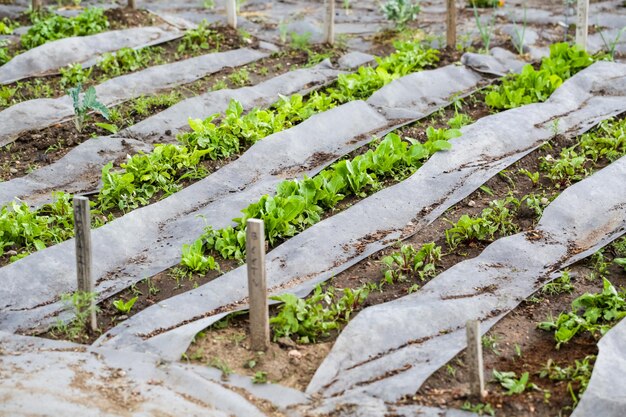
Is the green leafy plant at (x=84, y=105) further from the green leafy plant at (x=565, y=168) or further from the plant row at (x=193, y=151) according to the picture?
the green leafy plant at (x=565, y=168)

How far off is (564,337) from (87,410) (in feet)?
7.55

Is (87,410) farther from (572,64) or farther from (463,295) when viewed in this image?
(572,64)

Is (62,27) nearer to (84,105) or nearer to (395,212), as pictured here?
(84,105)

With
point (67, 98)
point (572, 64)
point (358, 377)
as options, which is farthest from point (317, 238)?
point (572, 64)

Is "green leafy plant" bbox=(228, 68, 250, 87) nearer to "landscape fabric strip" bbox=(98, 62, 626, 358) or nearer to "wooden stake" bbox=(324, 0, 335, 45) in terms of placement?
"wooden stake" bbox=(324, 0, 335, 45)

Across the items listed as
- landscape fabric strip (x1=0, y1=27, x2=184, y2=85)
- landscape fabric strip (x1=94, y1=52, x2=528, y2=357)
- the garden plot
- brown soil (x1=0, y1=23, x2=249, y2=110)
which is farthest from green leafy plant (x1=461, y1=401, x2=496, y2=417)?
landscape fabric strip (x1=0, y1=27, x2=184, y2=85)

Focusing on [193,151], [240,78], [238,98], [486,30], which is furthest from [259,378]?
[486,30]

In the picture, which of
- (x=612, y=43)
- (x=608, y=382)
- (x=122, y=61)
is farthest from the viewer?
(x=612, y=43)

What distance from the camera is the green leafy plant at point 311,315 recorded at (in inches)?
188

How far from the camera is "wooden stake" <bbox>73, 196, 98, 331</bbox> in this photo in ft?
15.3

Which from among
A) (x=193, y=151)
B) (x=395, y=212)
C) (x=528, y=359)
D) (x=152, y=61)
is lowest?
(x=528, y=359)

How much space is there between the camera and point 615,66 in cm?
844

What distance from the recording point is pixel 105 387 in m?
4.37

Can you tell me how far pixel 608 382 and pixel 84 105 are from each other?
4.57 meters
